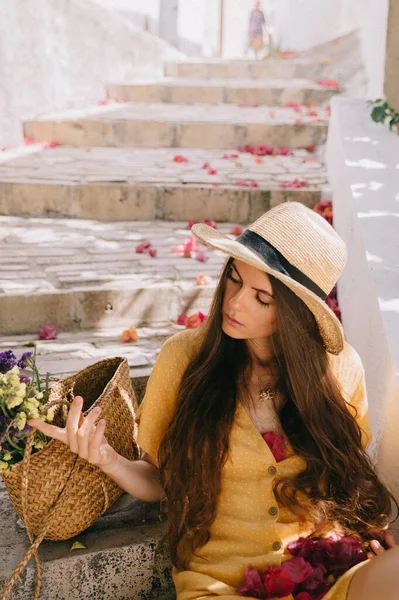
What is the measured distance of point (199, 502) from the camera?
2.03m

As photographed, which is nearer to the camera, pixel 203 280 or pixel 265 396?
pixel 265 396

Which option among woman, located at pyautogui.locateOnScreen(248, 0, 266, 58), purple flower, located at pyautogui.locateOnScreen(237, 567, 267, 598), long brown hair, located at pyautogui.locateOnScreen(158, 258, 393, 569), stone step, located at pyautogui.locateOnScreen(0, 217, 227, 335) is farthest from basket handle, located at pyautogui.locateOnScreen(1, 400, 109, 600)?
woman, located at pyautogui.locateOnScreen(248, 0, 266, 58)

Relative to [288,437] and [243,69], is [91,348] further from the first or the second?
[243,69]

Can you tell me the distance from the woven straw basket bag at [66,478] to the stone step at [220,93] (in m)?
7.11

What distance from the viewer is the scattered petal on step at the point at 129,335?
3.57 metres

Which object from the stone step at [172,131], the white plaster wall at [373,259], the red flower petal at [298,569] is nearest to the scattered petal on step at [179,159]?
the stone step at [172,131]

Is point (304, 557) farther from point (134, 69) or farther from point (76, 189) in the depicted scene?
point (134, 69)

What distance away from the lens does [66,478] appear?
2.08 metres

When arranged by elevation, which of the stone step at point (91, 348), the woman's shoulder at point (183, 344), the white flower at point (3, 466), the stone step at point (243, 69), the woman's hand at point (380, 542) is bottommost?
the woman's hand at point (380, 542)

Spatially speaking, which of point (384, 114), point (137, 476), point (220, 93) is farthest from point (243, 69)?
point (137, 476)

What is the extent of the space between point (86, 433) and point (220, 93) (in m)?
7.80

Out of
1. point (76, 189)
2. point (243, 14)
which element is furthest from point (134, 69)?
point (243, 14)

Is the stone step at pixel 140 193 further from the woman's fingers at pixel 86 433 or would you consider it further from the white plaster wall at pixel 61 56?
the woman's fingers at pixel 86 433

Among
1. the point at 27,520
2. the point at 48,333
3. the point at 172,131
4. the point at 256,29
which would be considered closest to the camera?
the point at 27,520
